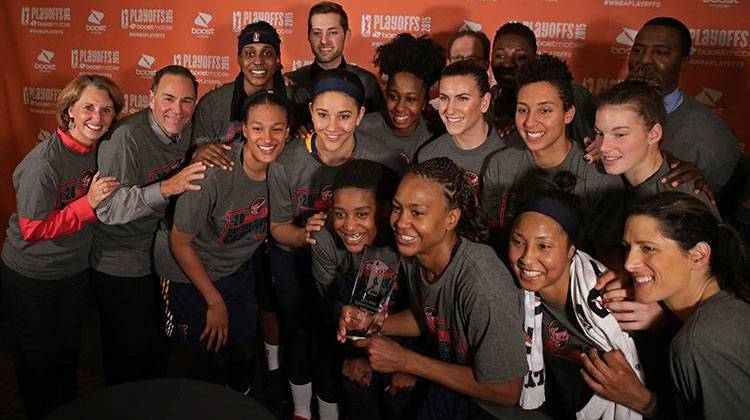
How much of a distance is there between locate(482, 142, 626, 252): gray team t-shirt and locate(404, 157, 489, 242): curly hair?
30cm

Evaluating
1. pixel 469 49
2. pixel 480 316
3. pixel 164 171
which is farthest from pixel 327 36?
pixel 480 316

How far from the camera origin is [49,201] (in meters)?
2.97

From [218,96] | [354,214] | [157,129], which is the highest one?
[218,96]

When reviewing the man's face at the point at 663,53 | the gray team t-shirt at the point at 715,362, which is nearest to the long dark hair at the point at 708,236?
the gray team t-shirt at the point at 715,362

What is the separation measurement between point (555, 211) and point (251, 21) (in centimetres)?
344

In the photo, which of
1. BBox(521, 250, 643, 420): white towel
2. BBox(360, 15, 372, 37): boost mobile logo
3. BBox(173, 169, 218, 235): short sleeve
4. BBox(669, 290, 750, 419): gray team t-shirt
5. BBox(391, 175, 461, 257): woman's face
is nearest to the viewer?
BBox(669, 290, 750, 419): gray team t-shirt

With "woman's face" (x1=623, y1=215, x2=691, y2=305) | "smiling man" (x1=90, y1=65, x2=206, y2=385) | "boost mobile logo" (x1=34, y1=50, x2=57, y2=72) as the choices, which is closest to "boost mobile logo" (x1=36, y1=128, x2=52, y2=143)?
"boost mobile logo" (x1=34, y1=50, x2=57, y2=72)

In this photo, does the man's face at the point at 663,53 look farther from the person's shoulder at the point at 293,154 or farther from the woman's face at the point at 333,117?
the person's shoulder at the point at 293,154

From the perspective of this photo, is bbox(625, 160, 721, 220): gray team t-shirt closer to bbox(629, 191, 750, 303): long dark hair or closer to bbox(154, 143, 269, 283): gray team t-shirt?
bbox(629, 191, 750, 303): long dark hair

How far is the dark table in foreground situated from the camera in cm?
199

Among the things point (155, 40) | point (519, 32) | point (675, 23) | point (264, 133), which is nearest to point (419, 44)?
point (519, 32)

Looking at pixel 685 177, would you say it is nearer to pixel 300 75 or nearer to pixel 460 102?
pixel 460 102

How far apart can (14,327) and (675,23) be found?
12.1 feet

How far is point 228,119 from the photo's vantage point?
380 cm
